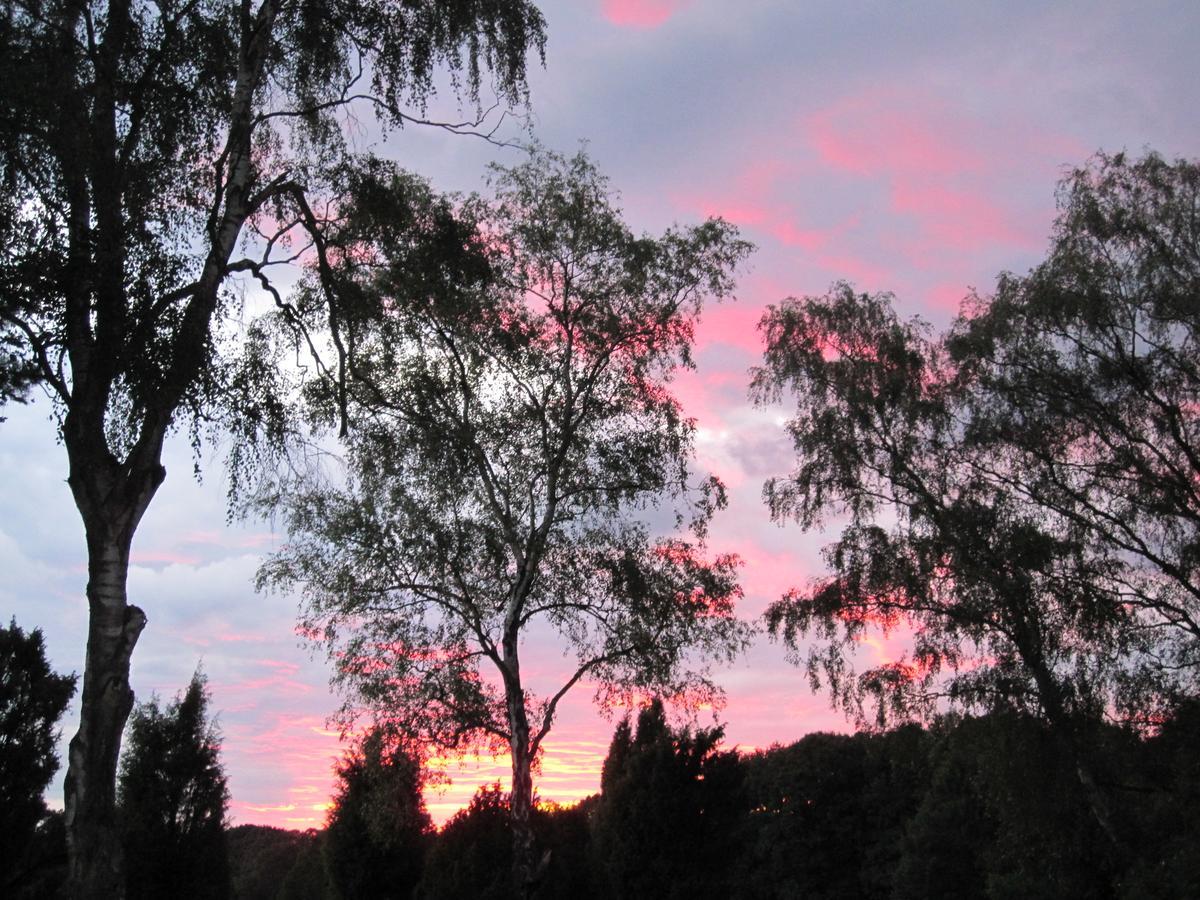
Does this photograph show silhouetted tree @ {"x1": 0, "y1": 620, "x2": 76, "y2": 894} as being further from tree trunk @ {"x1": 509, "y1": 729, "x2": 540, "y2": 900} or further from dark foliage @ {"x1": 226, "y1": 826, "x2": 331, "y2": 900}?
tree trunk @ {"x1": 509, "y1": 729, "x2": 540, "y2": 900}

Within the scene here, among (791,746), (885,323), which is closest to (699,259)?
(885,323)

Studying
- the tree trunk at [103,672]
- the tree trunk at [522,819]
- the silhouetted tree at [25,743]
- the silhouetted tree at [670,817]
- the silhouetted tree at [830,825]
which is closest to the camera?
the tree trunk at [103,672]

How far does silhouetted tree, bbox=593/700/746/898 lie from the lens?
21.8 m

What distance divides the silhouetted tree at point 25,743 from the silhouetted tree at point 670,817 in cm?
1206

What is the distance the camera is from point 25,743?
19.5m

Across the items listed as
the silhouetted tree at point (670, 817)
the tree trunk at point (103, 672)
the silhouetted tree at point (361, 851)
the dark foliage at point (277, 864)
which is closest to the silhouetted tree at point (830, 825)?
the silhouetted tree at point (670, 817)

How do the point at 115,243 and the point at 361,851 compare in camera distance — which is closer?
the point at 115,243

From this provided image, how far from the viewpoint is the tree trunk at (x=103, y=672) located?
23.5 ft

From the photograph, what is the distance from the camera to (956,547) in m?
19.0

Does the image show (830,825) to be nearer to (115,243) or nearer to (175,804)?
(175,804)

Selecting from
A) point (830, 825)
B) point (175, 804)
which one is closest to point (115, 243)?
point (175, 804)

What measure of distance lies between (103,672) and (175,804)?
47.5 feet

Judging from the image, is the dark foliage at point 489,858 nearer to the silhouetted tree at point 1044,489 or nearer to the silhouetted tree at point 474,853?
the silhouetted tree at point 474,853

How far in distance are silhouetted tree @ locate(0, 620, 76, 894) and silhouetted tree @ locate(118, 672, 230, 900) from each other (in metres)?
1.53
